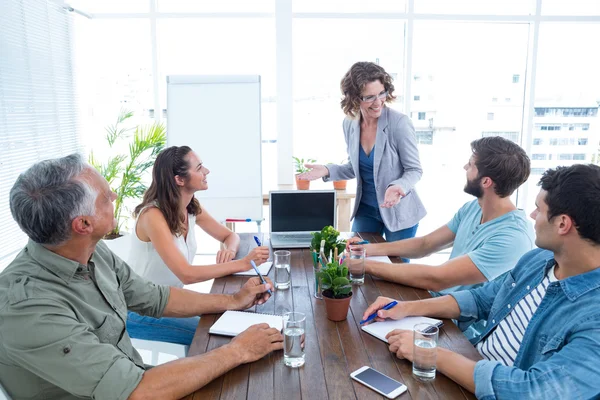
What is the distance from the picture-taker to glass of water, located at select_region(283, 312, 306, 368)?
4.25 ft

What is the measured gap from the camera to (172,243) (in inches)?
84.0

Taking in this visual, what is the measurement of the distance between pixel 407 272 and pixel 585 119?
4.07m

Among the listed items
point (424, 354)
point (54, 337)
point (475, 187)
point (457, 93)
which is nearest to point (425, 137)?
point (457, 93)

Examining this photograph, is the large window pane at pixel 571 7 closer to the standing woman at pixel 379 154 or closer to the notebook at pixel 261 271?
the standing woman at pixel 379 154

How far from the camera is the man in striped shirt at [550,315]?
3.61 ft

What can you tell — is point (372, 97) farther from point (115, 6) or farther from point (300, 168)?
point (115, 6)

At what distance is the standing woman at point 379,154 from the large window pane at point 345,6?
196cm

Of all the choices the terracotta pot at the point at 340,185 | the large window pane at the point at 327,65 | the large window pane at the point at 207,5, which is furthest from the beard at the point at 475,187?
the large window pane at the point at 207,5

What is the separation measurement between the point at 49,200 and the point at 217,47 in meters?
3.66

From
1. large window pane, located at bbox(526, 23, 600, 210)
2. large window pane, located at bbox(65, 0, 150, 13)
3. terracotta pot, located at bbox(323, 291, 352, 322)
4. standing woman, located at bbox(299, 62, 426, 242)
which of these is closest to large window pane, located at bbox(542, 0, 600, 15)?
large window pane, located at bbox(526, 23, 600, 210)

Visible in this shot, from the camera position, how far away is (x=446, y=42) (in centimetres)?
469

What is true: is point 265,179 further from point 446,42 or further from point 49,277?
point 49,277

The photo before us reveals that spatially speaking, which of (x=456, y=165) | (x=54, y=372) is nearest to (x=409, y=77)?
(x=456, y=165)

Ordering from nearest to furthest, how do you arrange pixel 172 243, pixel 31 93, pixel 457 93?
1. pixel 172 243
2. pixel 31 93
3. pixel 457 93
